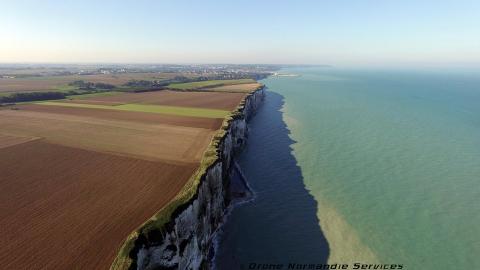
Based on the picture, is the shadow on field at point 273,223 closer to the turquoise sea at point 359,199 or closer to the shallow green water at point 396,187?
the turquoise sea at point 359,199

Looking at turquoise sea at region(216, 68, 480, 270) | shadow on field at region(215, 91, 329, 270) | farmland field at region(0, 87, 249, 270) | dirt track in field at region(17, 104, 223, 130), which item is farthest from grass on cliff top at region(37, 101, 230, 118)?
shadow on field at region(215, 91, 329, 270)

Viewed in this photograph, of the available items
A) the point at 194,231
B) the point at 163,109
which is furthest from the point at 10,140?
the point at 194,231

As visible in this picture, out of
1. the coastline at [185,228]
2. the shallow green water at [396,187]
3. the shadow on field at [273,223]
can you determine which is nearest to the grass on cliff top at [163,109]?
the shallow green water at [396,187]

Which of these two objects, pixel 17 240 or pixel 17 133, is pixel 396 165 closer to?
pixel 17 240

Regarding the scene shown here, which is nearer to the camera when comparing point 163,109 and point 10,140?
point 10,140

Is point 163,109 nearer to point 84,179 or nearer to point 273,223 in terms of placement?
point 84,179

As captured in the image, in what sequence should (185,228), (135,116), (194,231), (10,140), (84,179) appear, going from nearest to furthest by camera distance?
1. (185,228)
2. (194,231)
3. (84,179)
4. (10,140)
5. (135,116)

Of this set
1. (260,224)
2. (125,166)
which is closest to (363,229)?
(260,224)
